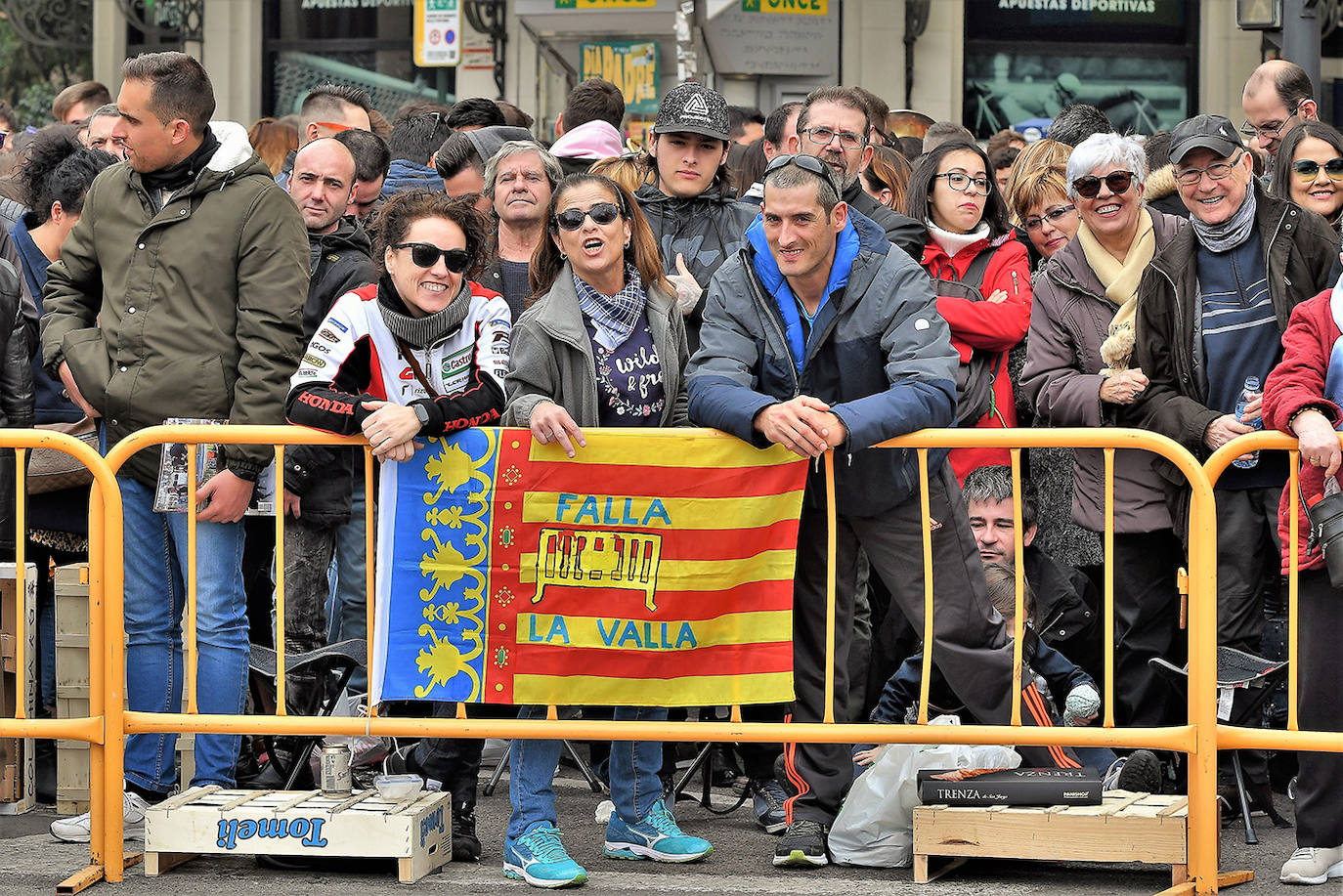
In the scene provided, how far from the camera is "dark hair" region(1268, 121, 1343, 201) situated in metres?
7.13

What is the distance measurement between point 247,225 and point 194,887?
2.23m

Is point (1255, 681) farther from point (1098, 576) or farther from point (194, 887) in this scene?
point (194, 887)

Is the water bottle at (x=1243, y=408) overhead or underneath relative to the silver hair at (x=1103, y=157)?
underneath

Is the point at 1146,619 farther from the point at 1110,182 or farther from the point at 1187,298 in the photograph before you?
the point at 1110,182

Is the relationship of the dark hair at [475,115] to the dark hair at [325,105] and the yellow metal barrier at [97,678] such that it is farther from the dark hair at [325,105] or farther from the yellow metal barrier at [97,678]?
the yellow metal barrier at [97,678]

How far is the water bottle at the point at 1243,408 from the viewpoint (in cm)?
597

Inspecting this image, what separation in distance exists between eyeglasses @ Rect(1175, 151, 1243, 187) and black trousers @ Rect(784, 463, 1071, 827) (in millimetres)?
1432

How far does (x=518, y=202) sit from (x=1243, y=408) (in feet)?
9.46

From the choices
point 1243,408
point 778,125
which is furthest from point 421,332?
point 778,125

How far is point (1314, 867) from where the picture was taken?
544cm

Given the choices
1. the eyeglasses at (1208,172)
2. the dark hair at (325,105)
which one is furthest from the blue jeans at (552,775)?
the dark hair at (325,105)

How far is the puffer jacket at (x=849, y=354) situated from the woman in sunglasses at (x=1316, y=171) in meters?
2.30

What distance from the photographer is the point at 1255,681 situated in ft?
20.3

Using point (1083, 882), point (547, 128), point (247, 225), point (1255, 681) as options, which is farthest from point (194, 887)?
point (547, 128)
